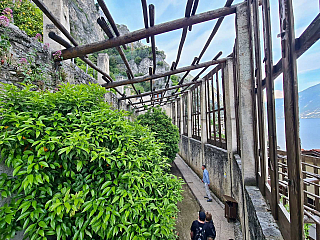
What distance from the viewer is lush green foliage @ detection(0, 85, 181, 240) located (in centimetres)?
153

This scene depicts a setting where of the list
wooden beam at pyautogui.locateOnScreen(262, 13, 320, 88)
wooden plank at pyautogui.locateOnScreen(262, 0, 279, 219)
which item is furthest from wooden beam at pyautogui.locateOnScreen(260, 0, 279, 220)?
wooden beam at pyautogui.locateOnScreen(262, 13, 320, 88)

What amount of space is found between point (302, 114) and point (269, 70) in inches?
33.5

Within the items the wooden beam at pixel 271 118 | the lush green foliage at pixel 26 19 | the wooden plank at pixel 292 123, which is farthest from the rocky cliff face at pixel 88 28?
the wooden plank at pixel 292 123

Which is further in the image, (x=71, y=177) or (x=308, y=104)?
(x=71, y=177)

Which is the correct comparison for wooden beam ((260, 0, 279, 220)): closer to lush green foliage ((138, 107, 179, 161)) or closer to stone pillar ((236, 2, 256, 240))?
stone pillar ((236, 2, 256, 240))

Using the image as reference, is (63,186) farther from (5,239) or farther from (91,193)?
Answer: (5,239)

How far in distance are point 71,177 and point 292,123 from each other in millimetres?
2187

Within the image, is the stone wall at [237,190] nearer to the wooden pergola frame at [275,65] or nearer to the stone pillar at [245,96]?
the wooden pergola frame at [275,65]

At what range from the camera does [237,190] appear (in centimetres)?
450

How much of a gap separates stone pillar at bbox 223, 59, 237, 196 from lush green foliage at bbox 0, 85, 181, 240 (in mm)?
3732

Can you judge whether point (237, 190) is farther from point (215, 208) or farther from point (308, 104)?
point (308, 104)

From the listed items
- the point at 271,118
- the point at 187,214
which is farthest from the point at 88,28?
the point at 271,118

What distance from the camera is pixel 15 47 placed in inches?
106

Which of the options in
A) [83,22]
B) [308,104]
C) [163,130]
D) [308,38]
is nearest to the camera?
[308,38]
